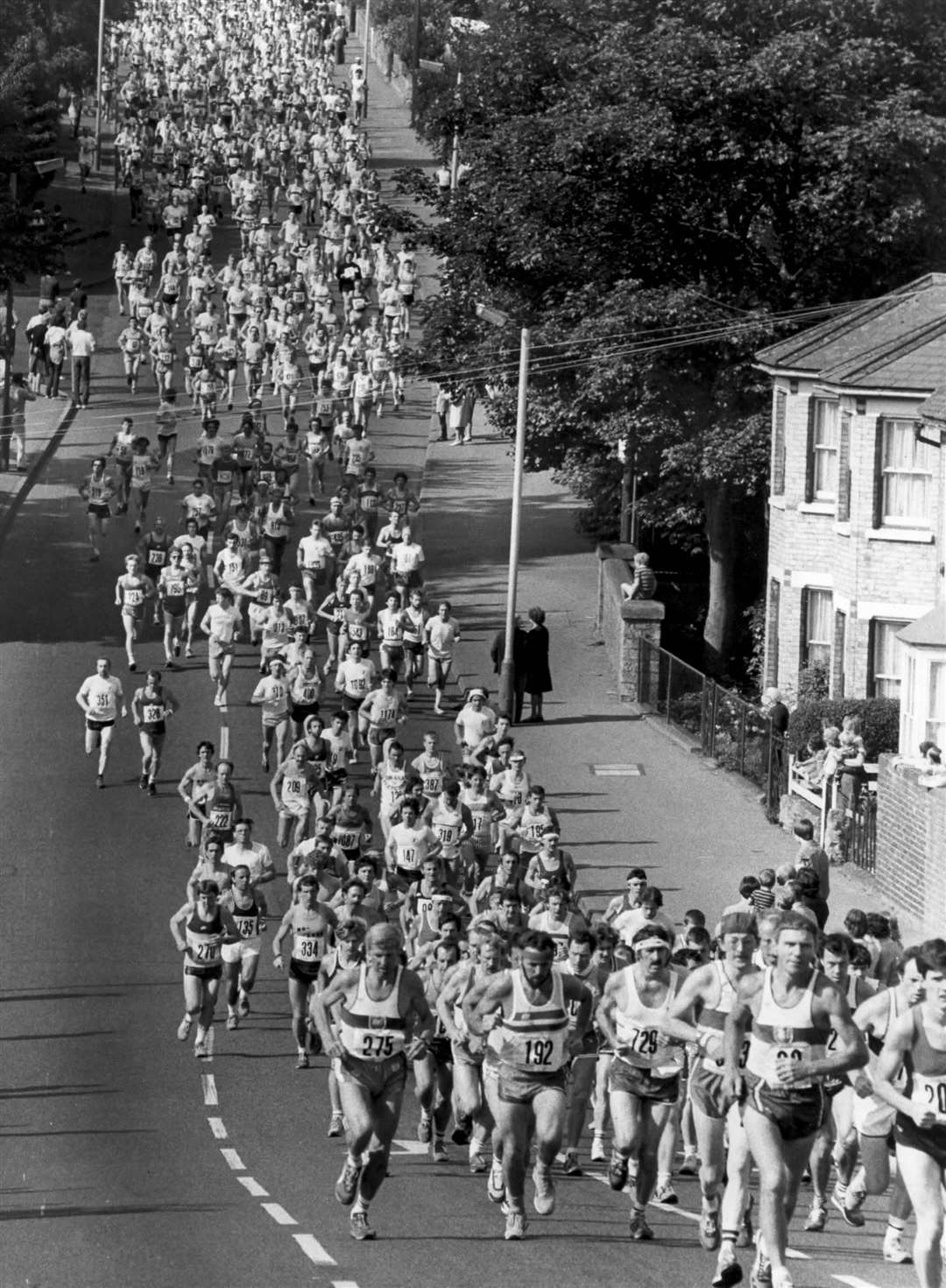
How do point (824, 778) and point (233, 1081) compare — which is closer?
point (233, 1081)

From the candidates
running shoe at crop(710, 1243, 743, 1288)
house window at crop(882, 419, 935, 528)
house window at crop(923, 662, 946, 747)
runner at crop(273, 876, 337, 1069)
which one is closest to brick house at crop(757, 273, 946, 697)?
house window at crop(882, 419, 935, 528)

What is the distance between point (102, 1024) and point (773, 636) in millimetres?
18930

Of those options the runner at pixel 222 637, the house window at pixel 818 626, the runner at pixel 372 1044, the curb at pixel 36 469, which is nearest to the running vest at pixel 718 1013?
the runner at pixel 372 1044

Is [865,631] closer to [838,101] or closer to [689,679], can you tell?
[689,679]

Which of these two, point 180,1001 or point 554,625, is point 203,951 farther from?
point 554,625

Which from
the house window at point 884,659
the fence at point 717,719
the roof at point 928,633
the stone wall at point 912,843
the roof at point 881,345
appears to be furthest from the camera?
the house window at point 884,659

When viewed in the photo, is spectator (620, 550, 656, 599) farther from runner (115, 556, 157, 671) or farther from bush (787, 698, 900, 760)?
runner (115, 556, 157, 671)

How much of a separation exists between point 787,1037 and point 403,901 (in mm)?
9564

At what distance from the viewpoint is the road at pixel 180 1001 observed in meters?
17.7

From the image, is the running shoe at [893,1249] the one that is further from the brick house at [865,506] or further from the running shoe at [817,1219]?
the brick house at [865,506]

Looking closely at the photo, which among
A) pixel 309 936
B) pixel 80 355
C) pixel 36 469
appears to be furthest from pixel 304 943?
pixel 80 355

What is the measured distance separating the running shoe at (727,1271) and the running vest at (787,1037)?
975 millimetres

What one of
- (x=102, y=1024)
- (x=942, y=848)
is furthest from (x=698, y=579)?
(x=102, y=1024)

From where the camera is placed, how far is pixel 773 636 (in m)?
43.4
